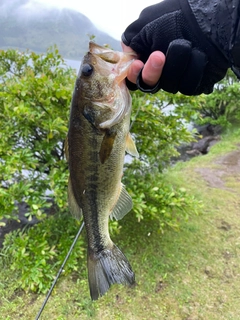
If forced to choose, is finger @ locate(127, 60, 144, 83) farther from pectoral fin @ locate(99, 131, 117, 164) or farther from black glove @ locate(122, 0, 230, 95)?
pectoral fin @ locate(99, 131, 117, 164)

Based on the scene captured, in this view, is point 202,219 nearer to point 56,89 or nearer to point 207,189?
point 207,189

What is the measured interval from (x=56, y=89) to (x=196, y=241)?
2.59 meters

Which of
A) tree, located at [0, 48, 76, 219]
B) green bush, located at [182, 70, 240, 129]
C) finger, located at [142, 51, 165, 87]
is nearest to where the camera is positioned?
finger, located at [142, 51, 165, 87]

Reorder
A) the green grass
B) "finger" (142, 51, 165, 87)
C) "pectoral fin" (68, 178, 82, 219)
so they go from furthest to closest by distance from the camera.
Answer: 1. the green grass
2. "pectoral fin" (68, 178, 82, 219)
3. "finger" (142, 51, 165, 87)

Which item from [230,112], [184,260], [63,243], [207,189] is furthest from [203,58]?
[230,112]

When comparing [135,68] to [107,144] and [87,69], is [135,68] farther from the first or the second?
[107,144]

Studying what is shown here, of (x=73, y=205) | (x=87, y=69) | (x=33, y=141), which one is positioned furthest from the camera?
(x=33, y=141)

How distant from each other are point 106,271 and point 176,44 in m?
1.44

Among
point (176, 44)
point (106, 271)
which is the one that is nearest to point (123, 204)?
point (106, 271)

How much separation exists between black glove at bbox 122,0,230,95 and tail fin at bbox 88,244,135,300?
112 cm

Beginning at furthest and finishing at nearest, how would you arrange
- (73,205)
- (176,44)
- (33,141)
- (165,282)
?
1. (33,141)
2. (165,282)
3. (73,205)
4. (176,44)

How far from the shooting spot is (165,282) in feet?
11.5

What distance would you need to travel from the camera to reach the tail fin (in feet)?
6.65

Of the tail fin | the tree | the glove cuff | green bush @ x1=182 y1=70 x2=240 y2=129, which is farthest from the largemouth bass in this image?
green bush @ x1=182 y1=70 x2=240 y2=129
